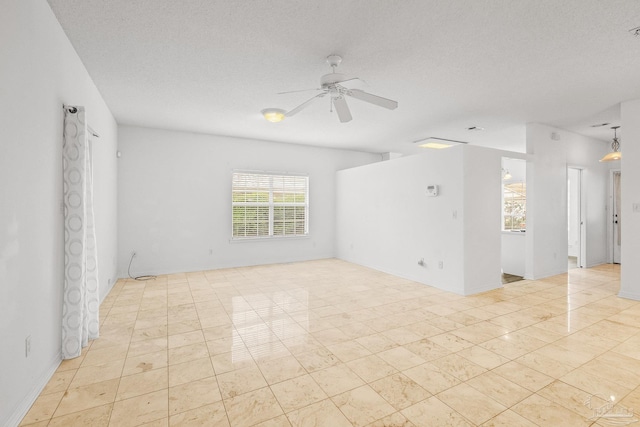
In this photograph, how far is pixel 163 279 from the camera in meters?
5.38

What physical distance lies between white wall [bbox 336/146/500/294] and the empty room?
0.13 feet

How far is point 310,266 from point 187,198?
2.92 meters

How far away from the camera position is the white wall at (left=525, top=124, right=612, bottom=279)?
210 inches

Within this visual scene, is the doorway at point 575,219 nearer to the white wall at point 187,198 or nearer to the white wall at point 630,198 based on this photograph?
the white wall at point 630,198

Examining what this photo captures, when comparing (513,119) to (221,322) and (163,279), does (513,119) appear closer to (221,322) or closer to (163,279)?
(221,322)

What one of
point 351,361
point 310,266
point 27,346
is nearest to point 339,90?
point 351,361

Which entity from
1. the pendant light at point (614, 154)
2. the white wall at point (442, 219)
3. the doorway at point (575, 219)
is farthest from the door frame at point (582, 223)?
the white wall at point (442, 219)

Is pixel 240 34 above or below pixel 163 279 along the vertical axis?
above

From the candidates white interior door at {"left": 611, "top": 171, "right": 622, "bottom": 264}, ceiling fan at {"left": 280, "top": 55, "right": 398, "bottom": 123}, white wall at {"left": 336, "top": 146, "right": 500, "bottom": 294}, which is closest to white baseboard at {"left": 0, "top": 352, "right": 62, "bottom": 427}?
ceiling fan at {"left": 280, "top": 55, "right": 398, "bottom": 123}

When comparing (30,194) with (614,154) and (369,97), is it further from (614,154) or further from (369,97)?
(614,154)

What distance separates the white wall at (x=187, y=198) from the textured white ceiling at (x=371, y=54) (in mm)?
1041

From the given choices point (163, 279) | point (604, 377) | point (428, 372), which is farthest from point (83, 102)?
point (604, 377)

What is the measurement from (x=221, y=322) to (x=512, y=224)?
8533 millimetres

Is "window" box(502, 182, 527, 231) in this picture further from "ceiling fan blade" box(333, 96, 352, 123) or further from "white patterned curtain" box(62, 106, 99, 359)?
"white patterned curtain" box(62, 106, 99, 359)
